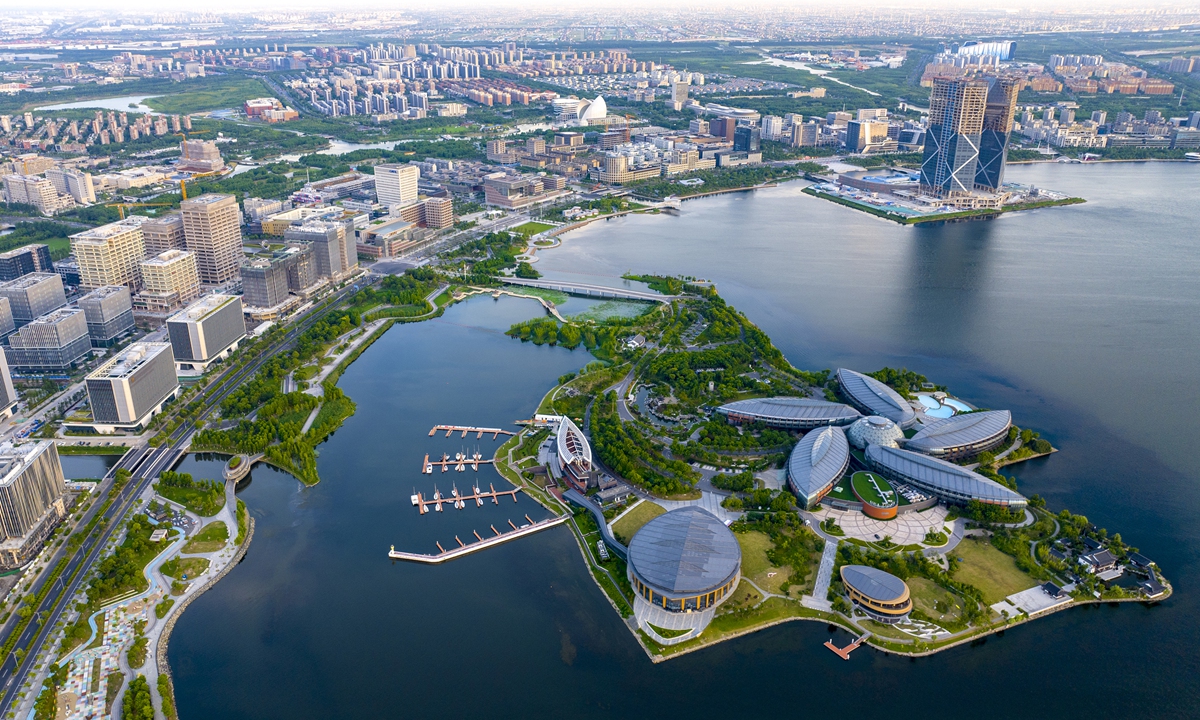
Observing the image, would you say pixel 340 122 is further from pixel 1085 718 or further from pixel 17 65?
pixel 1085 718

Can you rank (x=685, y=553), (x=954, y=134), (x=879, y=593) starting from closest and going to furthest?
(x=879, y=593) → (x=685, y=553) → (x=954, y=134)

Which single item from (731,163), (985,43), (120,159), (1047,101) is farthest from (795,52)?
(120,159)

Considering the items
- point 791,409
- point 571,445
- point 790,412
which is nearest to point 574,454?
point 571,445

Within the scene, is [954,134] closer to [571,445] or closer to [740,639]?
[571,445]

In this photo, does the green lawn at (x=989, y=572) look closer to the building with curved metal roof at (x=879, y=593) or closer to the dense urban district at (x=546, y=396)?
the dense urban district at (x=546, y=396)

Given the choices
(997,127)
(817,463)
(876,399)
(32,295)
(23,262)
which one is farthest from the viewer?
(997,127)

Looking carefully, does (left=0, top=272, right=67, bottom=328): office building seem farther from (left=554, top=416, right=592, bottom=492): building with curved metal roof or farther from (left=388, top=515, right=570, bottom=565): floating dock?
(left=554, top=416, right=592, bottom=492): building with curved metal roof
